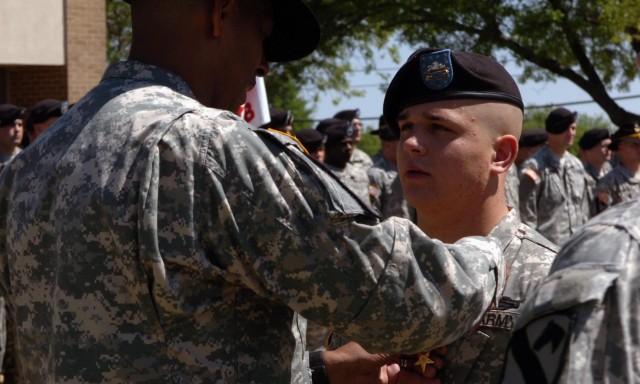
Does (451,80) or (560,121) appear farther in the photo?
(560,121)

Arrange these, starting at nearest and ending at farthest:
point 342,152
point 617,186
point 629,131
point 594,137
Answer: point 342,152 → point 617,186 → point 629,131 → point 594,137

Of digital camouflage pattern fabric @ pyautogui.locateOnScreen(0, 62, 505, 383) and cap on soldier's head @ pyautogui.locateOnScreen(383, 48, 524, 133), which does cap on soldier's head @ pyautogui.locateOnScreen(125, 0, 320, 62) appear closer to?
cap on soldier's head @ pyautogui.locateOnScreen(383, 48, 524, 133)

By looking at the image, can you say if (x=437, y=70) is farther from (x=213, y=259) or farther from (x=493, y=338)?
(x=213, y=259)

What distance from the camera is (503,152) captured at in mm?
3152

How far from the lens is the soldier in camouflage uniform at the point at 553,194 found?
12.8 meters

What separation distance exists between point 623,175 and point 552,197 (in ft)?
3.31

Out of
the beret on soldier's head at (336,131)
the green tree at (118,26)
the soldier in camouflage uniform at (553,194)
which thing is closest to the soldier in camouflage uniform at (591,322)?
the beret on soldier's head at (336,131)

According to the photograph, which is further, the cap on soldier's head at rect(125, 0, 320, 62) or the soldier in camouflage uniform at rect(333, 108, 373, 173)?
the soldier in camouflage uniform at rect(333, 108, 373, 173)

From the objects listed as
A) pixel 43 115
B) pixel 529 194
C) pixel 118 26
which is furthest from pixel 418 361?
pixel 118 26

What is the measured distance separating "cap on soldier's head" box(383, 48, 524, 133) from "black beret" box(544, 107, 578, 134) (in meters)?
10.6

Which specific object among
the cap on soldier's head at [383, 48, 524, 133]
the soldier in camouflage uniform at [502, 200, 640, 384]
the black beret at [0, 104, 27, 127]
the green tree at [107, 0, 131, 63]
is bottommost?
the green tree at [107, 0, 131, 63]

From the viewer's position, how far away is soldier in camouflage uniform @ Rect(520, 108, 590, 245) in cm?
1280

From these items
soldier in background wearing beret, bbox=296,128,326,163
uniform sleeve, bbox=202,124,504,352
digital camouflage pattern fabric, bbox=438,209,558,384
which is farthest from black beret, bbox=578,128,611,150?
Answer: uniform sleeve, bbox=202,124,504,352


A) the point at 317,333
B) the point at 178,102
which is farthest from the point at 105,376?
the point at 317,333
